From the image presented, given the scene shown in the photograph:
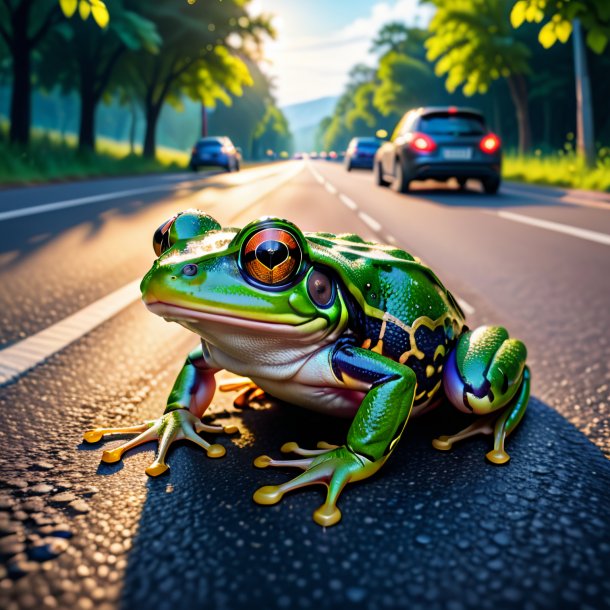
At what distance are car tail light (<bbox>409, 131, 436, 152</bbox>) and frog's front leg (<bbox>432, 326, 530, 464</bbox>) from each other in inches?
413

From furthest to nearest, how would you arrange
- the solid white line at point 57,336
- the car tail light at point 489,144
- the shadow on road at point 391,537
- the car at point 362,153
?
the car at point 362,153 < the car tail light at point 489,144 < the solid white line at point 57,336 < the shadow on road at point 391,537

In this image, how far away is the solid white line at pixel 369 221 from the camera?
7.15 meters

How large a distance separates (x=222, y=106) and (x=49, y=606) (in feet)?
247

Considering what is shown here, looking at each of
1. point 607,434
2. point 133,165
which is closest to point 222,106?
point 133,165

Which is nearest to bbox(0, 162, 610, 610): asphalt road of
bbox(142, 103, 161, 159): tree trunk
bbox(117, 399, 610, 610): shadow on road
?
bbox(117, 399, 610, 610): shadow on road

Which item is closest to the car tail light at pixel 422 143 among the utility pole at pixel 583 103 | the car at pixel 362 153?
the utility pole at pixel 583 103

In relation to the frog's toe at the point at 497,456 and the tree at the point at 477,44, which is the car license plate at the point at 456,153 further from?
the tree at the point at 477,44

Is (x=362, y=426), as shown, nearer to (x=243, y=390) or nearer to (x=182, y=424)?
(x=182, y=424)

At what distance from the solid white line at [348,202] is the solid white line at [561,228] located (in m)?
2.39

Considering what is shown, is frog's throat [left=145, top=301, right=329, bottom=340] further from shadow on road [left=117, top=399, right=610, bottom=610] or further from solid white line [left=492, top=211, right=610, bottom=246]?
solid white line [left=492, top=211, right=610, bottom=246]

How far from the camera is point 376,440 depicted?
132 centimetres

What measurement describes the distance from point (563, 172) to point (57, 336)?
1583 centimetres

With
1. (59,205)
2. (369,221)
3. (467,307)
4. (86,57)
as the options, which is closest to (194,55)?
(86,57)

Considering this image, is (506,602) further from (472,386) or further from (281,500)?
(472,386)
